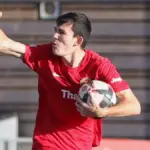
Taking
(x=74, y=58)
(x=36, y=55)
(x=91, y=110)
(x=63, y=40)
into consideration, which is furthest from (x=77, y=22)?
(x=91, y=110)

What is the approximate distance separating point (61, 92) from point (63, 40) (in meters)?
0.43

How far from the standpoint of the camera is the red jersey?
20.2ft

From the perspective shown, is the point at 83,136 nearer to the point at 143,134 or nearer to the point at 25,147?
the point at 25,147

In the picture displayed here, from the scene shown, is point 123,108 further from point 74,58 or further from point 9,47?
point 9,47

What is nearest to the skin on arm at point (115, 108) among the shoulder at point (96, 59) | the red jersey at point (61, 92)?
the red jersey at point (61, 92)

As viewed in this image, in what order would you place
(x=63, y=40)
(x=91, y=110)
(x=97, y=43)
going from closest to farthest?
1. (x=91, y=110)
2. (x=63, y=40)
3. (x=97, y=43)

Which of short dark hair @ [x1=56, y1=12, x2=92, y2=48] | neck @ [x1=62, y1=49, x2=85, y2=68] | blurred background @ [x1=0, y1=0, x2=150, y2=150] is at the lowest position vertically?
blurred background @ [x1=0, y1=0, x2=150, y2=150]

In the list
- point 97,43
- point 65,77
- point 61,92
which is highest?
point 65,77

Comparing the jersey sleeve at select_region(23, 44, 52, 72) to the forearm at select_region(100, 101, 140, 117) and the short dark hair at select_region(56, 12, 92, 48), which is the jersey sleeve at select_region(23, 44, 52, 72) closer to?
the short dark hair at select_region(56, 12, 92, 48)

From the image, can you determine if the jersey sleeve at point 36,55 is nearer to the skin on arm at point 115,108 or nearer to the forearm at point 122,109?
the skin on arm at point 115,108

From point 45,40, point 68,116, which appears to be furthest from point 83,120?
point 45,40

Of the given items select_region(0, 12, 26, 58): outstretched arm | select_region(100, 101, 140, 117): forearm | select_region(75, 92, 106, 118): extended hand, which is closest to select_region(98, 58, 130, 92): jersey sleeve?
select_region(100, 101, 140, 117): forearm

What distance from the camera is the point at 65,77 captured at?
621 centimetres

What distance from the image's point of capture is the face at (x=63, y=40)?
6059mm
